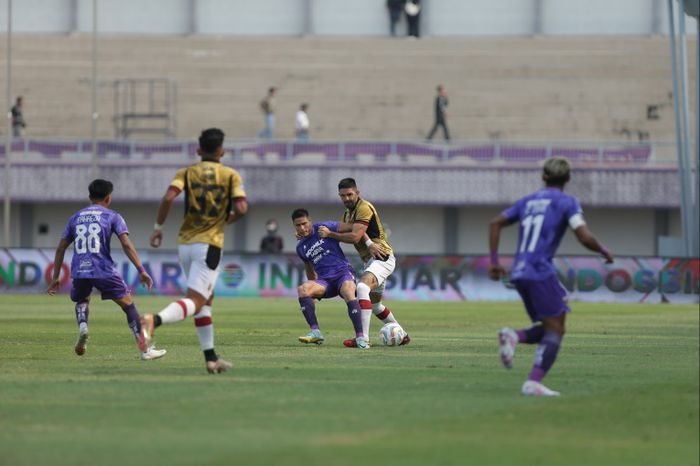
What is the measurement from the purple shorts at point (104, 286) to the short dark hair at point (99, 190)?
0.81 meters

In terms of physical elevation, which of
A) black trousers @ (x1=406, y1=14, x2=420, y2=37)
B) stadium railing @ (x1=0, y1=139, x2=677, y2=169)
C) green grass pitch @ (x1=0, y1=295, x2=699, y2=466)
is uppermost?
black trousers @ (x1=406, y1=14, x2=420, y2=37)

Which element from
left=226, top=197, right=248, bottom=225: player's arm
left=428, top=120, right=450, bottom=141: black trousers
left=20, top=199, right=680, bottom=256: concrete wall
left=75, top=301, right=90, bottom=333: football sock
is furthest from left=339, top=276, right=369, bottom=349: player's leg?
left=20, top=199, right=680, bottom=256: concrete wall

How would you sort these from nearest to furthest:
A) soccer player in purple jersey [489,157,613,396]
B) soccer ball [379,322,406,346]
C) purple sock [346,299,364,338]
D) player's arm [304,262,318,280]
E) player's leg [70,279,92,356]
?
soccer player in purple jersey [489,157,613,396] → player's leg [70,279,92,356] → purple sock [346,299,364,338] → soccer ball [379,322,406,346] → player's arm [304,262,318,280]

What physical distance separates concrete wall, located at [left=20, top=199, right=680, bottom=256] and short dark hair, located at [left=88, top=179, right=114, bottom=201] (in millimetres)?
37532

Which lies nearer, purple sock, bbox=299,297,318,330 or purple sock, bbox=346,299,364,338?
purple sock, bbox=346,299,364,338

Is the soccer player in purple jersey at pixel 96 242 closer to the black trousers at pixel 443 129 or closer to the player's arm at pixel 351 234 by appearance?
the player's arm at pixel 351 234

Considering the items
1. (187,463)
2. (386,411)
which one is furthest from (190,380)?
Answer: (187,463)

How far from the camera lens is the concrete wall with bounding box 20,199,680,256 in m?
53.8

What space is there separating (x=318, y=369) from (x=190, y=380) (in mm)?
1745

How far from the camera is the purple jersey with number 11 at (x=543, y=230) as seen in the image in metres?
12.1

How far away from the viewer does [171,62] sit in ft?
193

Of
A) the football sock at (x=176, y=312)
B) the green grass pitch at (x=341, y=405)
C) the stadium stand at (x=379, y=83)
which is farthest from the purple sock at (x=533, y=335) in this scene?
the stadium stand at (x=379, y=83)

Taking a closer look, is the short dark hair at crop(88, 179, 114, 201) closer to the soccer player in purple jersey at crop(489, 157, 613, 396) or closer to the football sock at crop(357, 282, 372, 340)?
the football sock at crop(357, 282, 372, 340)

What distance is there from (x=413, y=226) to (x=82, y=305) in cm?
3854
